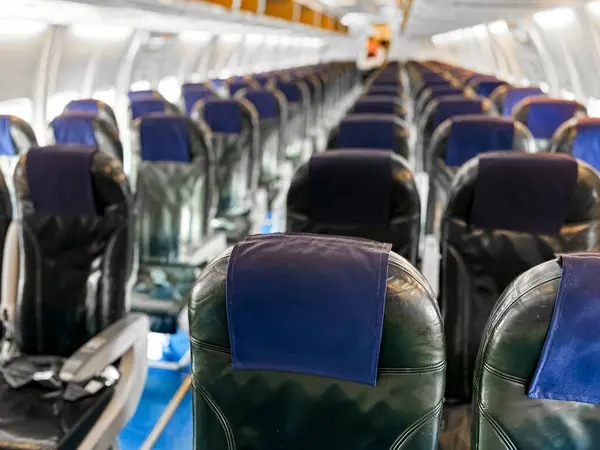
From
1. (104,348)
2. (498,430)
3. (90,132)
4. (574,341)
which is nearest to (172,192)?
(90,132)

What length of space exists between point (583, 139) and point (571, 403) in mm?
3026

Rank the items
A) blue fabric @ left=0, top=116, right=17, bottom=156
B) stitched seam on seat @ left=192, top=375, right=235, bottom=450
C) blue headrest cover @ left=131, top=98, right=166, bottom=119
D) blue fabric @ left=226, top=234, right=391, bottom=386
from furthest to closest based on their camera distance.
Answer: blue headrest cover @ left=131, top=98, right=166, bottom=119, blue fabric @ left=0, top=116, right=17, bottom=156, stitched seam on seat @ left=192, top=375, right=235, bottom=450, blue fabric @ left=226, top=234, right=391, bottom=386

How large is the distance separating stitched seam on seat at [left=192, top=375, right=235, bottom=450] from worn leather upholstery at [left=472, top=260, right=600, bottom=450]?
54 centimetres

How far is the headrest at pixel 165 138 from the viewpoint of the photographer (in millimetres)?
3855

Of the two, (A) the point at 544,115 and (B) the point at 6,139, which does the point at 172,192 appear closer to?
(B) the point at 6,139

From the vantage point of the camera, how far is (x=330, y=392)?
1320 millimetres

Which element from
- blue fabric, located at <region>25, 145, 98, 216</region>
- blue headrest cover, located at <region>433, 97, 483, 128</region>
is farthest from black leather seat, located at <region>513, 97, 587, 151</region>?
blue fabric, located at <region>25, 145, 98, 216</region>

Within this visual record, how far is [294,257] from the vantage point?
1279mm

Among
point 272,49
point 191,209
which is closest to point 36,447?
point 191,209

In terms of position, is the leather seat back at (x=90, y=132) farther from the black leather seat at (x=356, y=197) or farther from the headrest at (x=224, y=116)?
the black leather seat at (x=356, y=197)

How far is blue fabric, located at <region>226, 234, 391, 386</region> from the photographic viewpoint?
124 cm

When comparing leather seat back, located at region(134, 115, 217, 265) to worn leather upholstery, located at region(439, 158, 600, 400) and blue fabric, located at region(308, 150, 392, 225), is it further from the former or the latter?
worn leather upholstery, located at region(439, 158, 600, 400)

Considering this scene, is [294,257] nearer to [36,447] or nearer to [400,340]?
[400,340]

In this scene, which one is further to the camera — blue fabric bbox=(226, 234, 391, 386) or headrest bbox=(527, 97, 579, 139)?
headrest bbox=(527, 97, 579, 139)
